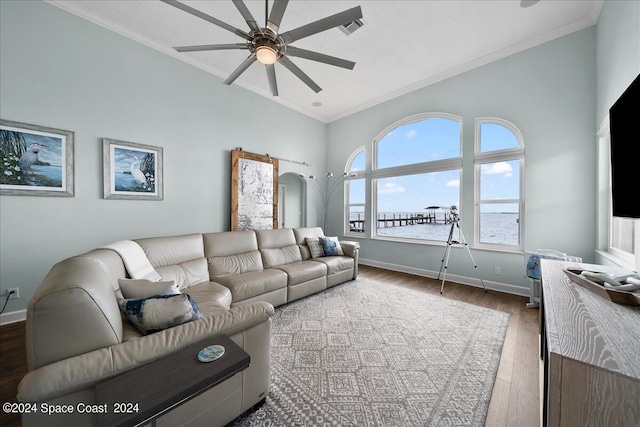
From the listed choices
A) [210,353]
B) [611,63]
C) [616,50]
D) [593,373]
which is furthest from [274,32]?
[611,63]

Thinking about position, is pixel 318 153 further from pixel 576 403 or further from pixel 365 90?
pixel 576 403

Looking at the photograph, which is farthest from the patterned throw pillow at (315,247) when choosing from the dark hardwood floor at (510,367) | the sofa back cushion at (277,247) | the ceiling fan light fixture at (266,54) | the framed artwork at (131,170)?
the ceiling fan light fixture at (266,54)

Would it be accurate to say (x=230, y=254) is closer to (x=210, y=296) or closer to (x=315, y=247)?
(x=210, y=296)

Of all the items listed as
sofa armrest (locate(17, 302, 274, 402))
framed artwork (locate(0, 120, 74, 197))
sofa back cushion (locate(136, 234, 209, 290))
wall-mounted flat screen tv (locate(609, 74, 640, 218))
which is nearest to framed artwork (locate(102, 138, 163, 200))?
framed artwork (locate(0, 120, 74, 197))

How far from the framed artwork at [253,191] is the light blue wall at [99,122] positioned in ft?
0.58

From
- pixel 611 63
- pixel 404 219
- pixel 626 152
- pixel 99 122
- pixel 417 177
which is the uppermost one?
pixel 611 63

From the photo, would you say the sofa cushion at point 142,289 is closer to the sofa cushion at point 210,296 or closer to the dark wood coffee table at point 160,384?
the sofa cushion at point 210,296

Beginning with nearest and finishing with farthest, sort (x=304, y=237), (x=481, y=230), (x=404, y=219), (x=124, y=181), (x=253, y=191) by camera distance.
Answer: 1. (x=124, y=181)
2. (x=481, y=230)
3. (x=304, y=237)
4. (x=253, y=191)
5. (x=404, y=219)

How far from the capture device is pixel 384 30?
3111 mm

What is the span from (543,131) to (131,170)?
596 cm

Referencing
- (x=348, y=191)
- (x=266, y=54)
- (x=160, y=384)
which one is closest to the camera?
(x=160, y=384)

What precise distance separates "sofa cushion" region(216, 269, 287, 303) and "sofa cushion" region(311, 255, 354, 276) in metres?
0.86

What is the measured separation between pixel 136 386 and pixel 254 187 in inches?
159

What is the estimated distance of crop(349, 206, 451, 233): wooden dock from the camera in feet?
14.4
